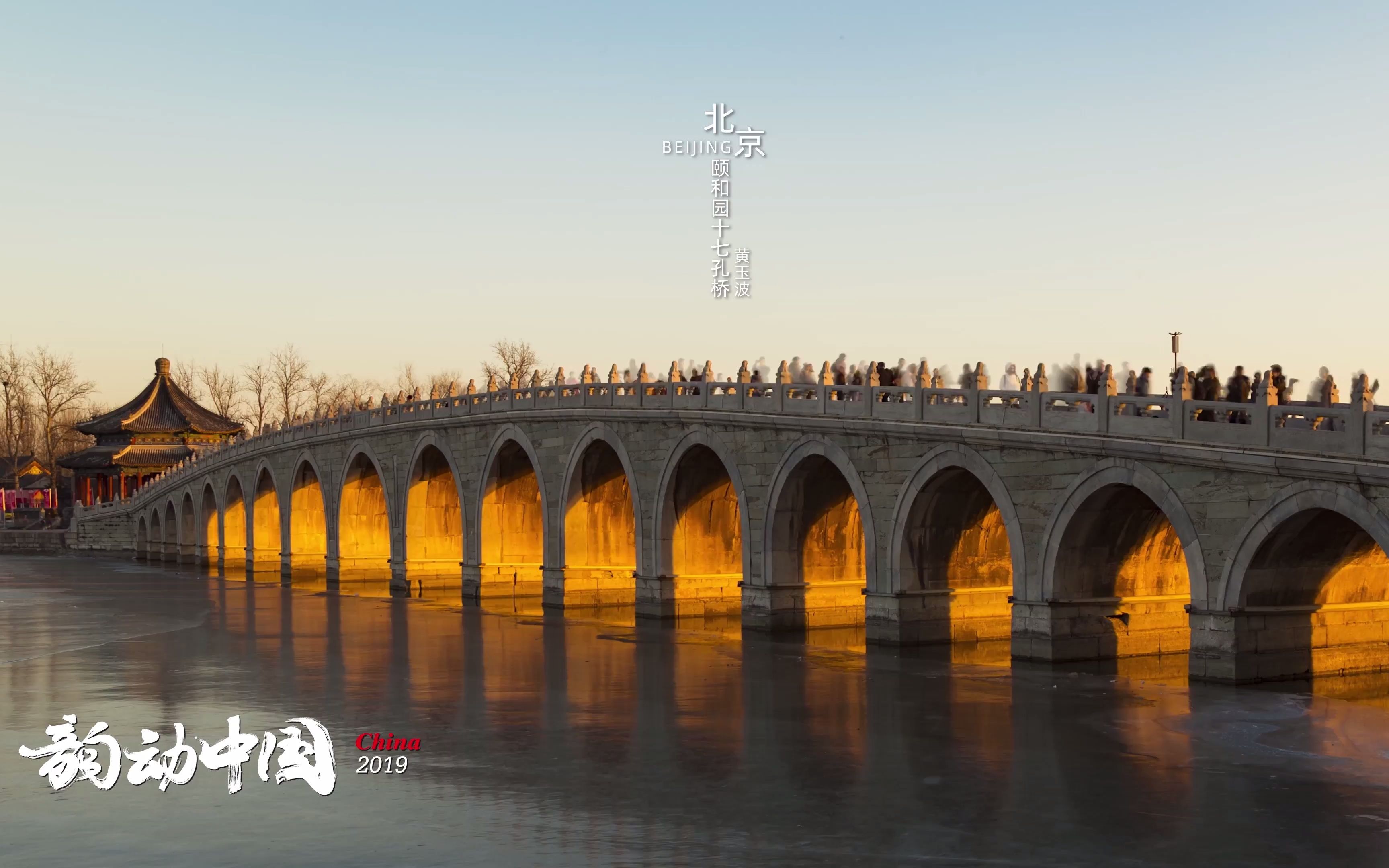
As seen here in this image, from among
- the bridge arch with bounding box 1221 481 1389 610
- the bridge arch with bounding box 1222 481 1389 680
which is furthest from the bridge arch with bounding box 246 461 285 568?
the bridge arch with bounding box 1221 481 1389 610

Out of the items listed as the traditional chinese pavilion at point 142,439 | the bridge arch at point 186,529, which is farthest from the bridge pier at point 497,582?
the traditional chinese pavilion at point 142,439

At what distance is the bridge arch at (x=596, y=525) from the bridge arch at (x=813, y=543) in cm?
648

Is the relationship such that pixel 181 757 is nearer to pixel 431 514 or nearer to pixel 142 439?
pixel 431 514

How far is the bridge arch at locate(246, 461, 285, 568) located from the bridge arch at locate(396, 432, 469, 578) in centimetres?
1497

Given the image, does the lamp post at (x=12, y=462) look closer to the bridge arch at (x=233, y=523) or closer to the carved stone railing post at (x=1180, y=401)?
the bridge arch at (x=233, y=523)

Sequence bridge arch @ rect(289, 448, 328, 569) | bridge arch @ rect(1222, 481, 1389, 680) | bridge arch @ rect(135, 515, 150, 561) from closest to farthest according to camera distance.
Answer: bridge arch @ rect(1222, 481, 1389, 680), bridge arch @ rect(289, 448, 328, 569), bridge arch @ rect(135, 515, 150, 561)

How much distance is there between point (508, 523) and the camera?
40.3 metres

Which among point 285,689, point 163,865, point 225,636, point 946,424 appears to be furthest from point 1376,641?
point 225,636

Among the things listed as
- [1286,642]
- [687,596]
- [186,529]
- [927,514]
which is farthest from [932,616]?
[186,529]

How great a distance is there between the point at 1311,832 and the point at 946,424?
507 inches

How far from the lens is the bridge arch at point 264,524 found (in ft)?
189

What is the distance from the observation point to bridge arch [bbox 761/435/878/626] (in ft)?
93.4

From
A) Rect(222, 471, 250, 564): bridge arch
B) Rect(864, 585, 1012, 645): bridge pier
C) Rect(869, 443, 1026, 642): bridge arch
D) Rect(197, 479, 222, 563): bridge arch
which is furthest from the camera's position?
Rect(197, 479, 222, 563): bridge arch

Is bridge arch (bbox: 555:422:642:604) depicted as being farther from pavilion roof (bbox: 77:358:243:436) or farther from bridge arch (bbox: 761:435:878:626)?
pavilion roof (bbox: 77:358:243:436)
